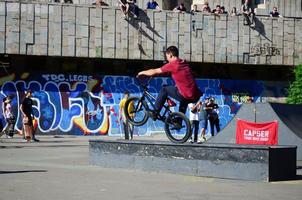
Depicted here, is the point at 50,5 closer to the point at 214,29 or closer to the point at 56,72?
the point at 56,72

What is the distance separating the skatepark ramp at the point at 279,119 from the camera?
1755 centimetres

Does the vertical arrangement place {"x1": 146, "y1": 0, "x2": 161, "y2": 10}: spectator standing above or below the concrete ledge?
above

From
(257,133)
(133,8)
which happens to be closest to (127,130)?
(257,133)

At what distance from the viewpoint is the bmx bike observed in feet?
44.9

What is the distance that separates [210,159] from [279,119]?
524 cm

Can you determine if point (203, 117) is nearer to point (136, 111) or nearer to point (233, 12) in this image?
point (233, 12)

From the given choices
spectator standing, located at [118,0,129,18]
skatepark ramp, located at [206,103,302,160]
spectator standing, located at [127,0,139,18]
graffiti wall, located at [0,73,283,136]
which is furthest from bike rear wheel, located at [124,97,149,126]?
spectator standing, located at [127,0,139,18]

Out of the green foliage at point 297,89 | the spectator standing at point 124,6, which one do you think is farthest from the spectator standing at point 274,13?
the spectator standing at point 124,6

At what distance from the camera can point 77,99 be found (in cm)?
3059

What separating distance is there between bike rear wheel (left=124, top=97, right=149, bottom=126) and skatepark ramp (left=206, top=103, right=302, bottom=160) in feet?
10.9

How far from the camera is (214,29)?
104 ft

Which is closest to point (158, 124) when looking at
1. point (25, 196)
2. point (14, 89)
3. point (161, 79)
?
point (161, 79)

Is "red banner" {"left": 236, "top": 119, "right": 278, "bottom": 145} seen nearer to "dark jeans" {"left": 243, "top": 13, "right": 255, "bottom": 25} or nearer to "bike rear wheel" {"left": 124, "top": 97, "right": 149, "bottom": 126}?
"bike rear wheel" {"left": 124, "top": 97, "right": 149, "bottom": 126}

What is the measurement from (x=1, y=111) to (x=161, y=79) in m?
7.80
